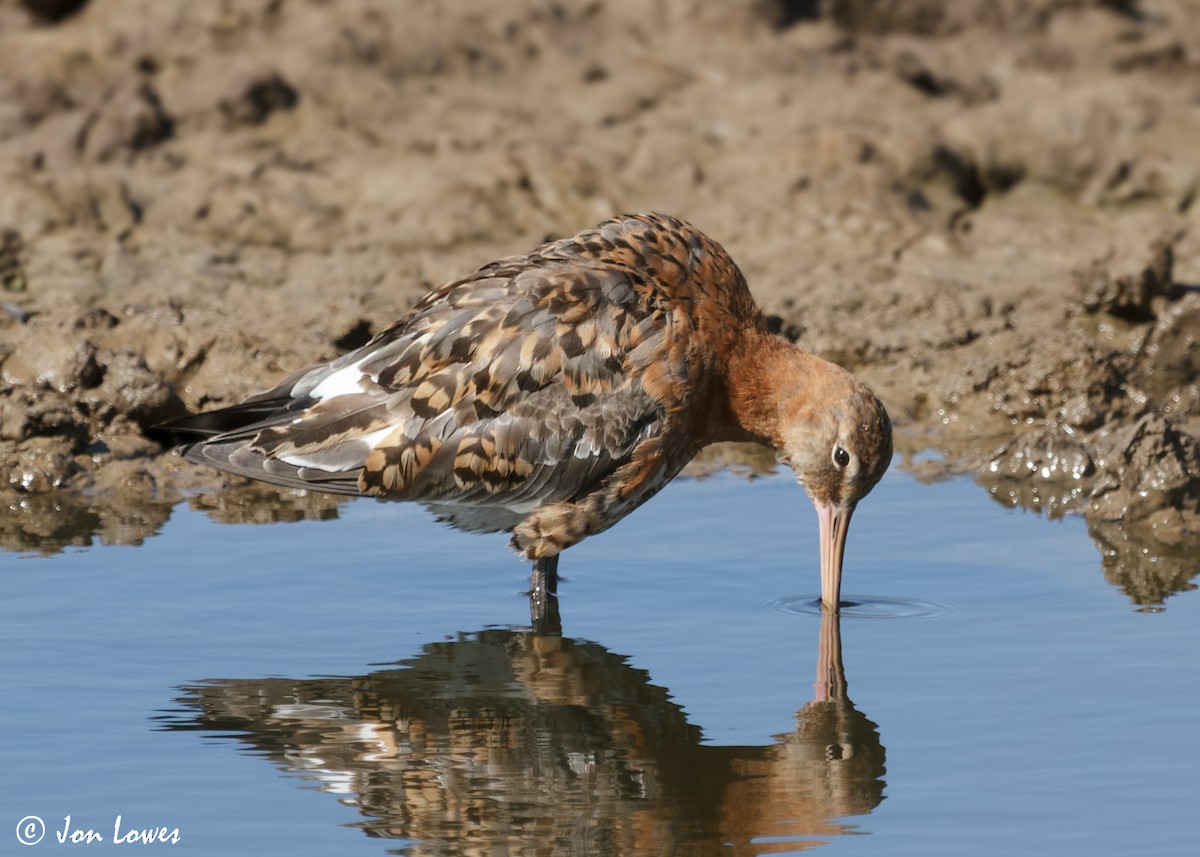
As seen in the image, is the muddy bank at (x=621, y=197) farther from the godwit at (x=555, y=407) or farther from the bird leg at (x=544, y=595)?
the bird leg at (x=544, y=595)

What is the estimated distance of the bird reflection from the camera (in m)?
6.25

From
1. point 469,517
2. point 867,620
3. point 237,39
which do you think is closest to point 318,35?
point 237,39

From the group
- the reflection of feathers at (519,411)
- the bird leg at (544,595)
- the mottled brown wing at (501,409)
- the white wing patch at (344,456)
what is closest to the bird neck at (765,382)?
the reflection of feathers at (519,411)

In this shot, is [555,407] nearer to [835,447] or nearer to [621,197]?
[835,447]

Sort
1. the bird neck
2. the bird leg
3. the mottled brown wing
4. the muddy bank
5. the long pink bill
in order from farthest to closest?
the muddy bank
the bird neck
the long pink bill
the bird leg
the mottled brown wing

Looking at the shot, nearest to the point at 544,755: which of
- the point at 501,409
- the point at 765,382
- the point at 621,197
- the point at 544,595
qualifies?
the point at 544,595

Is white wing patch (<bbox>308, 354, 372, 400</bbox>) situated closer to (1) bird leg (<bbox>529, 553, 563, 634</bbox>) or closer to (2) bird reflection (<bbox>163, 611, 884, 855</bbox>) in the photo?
(1) bird leg (<bbox>529, 553, 563, 634</bbox>)

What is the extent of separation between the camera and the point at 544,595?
8.75m

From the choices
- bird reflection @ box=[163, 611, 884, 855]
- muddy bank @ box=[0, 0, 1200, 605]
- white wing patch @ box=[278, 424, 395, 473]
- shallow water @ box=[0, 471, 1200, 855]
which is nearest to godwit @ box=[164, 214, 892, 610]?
white wing patch @ box=[278, 424, 395, 473]

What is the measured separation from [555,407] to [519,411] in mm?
161

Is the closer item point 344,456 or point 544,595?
point 344,456

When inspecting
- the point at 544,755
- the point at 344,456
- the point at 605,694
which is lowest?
the point at 544,755

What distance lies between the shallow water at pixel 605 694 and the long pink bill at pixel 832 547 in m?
0.15

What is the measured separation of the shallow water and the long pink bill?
6.0 inches
